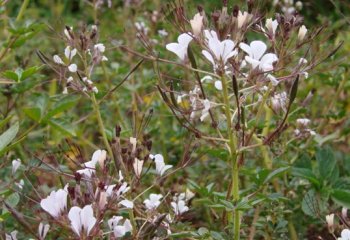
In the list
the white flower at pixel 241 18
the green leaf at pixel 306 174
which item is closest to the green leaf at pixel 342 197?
the green leaf at pixel 306 174

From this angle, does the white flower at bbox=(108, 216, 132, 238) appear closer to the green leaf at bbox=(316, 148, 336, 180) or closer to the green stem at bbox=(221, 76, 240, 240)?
the green stem at bbox=(221, 76, 240, 240)

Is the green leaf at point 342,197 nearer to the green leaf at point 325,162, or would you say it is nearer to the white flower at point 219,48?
the green leaf at point 325,162

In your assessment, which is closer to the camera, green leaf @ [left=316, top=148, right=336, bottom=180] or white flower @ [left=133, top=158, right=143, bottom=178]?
white flower @ [left=133, top=158, right=143, bottom=178]

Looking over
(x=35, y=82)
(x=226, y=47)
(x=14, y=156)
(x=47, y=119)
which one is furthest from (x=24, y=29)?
(x=226, y=47)

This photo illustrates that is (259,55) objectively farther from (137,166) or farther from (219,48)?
(137,166)

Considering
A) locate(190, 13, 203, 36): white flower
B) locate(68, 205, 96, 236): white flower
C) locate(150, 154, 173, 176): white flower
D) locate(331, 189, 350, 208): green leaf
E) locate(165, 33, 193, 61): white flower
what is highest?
locate(190, 13, 203, 36): white flower

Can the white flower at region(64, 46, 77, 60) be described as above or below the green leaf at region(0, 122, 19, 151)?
above

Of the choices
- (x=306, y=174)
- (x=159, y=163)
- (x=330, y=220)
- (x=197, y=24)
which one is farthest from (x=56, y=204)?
(x=306, y=174)

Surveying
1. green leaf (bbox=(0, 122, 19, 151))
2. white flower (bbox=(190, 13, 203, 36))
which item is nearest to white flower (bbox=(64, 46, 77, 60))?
green leaf (bbox=(0, 122, 19, 151))
